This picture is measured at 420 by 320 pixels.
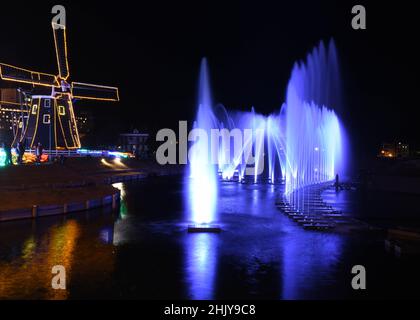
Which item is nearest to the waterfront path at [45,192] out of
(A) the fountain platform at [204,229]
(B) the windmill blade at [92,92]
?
(A) the fountain platform at [204,229]

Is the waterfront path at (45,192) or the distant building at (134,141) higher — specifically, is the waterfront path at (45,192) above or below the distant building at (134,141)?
below

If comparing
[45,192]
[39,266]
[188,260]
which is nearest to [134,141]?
[45,192]

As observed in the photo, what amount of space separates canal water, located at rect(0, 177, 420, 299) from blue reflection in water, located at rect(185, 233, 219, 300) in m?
0.03

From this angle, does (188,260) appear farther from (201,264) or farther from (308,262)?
(308,262)

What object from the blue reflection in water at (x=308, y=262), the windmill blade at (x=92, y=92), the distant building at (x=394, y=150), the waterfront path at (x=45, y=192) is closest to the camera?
the blue reflection in water at (x=308, y=262)

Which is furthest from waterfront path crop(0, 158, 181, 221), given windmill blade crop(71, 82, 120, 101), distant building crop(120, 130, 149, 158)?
distant building crop(120, 130, 149, 158)

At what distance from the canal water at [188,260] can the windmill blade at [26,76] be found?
31992 millimetres

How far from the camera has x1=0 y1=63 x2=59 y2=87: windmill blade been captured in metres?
50.1

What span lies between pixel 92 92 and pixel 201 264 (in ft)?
166

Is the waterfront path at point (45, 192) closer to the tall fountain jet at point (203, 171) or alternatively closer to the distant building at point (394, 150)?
the tall fountain jet at point (203, 171)

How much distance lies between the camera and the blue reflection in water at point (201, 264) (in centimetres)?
1173

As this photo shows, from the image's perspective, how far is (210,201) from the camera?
31750mm

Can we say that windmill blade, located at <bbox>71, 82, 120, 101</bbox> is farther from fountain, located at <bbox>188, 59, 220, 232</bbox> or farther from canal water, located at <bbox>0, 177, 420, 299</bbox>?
canal water, located at <bbox>0, 177, 420, 299</bbox>
